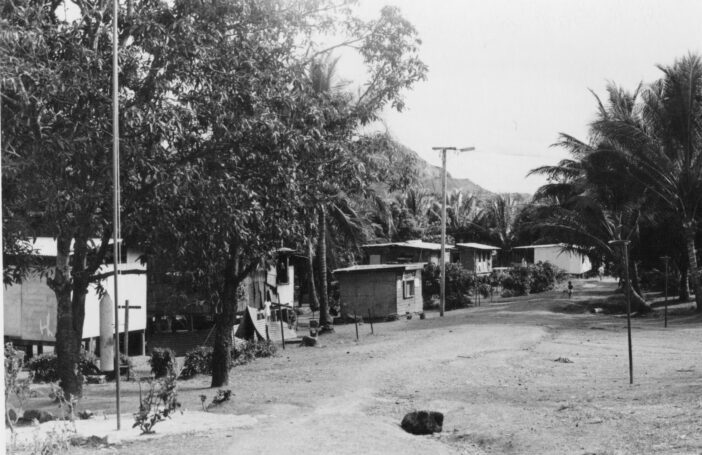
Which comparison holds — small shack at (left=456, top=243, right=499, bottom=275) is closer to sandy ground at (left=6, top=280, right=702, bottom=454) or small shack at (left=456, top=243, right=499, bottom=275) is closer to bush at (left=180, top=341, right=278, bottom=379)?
sandy ground at (left=6, top=280, right=702, bottom=454)

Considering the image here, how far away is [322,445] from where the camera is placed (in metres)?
9.23

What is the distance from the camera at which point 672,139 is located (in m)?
27.0

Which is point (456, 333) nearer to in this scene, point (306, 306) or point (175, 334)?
point (175, 334)

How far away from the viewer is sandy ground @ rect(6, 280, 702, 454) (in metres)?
9.24

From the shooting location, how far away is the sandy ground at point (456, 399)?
9242mm

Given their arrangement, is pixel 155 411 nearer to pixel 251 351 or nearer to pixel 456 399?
pixel 456 399

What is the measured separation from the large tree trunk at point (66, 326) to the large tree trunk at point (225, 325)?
2.92 m

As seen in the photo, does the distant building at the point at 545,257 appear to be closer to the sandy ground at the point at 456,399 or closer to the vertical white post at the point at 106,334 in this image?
the sandy ground at the point at 456,399

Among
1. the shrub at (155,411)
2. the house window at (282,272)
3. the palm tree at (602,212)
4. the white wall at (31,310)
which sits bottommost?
the shrub at (155,411)

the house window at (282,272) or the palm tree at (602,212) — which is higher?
the palm tree at (602,212)

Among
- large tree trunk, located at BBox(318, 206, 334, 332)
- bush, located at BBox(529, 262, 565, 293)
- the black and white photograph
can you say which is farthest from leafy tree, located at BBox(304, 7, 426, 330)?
bush, located at BBox(529, 262, 565, 293)

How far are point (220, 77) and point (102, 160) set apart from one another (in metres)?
2.25

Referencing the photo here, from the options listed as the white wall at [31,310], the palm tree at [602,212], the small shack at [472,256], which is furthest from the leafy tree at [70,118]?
the small shack at [472,256]

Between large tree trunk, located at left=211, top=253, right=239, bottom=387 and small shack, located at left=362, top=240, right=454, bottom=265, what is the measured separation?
25178 mm
